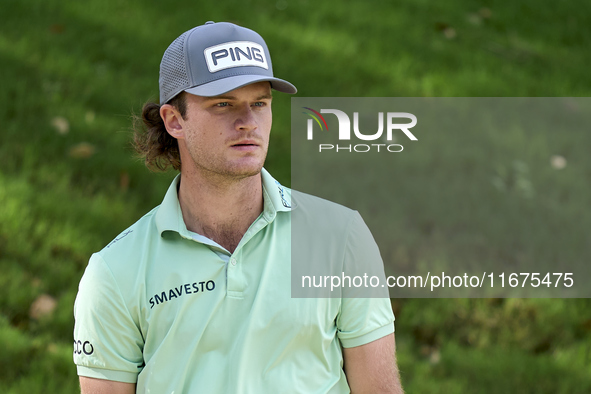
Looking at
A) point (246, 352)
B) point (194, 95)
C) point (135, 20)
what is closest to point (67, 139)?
point (135, 20)

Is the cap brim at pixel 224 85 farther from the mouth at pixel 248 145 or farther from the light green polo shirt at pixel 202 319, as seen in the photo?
the light green polo shirt at pixel 202 319

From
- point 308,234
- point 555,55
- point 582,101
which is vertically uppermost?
point 555,55

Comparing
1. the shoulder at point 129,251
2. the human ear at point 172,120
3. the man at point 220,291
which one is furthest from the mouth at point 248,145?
the shoulder at point 129,251

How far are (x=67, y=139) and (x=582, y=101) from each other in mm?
3302

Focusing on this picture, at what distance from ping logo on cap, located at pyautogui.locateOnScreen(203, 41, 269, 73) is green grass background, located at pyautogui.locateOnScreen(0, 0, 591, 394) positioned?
1.68m

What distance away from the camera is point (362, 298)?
2.35m

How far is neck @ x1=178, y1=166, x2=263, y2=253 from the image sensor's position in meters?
2.41

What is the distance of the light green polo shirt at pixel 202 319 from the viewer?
7.37 ft

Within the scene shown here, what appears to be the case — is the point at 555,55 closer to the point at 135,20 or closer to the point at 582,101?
the point at 582,101

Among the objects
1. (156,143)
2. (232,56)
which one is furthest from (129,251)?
(232,56)

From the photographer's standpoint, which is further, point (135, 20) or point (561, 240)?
point (135, 20)

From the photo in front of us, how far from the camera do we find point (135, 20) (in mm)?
5289

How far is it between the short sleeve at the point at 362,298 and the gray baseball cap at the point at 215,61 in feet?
1.75

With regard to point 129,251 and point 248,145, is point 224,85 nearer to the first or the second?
point 248,145
